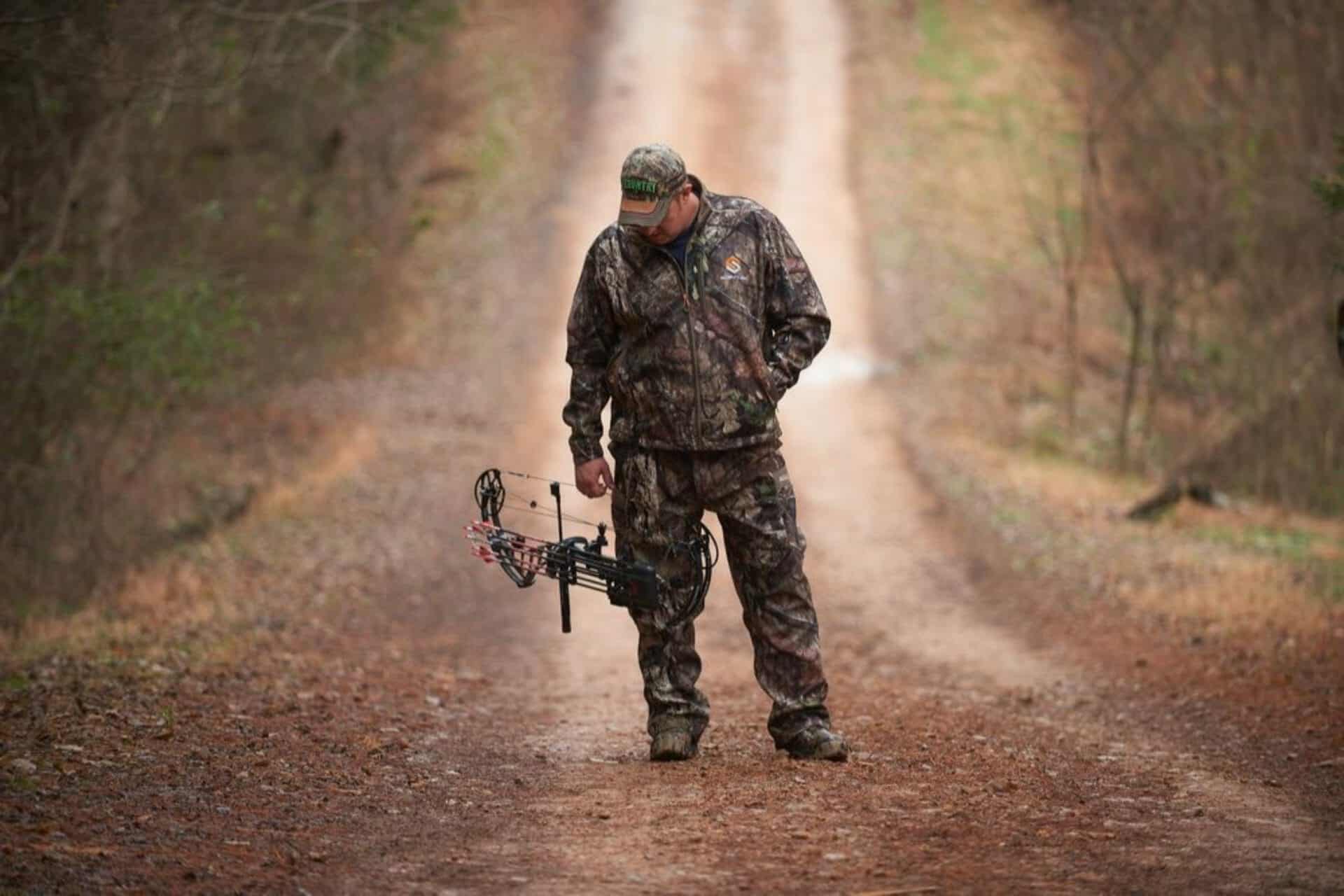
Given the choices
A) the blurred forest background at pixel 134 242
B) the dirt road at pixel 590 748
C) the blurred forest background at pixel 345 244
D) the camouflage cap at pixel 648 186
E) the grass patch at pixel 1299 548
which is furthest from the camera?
the blurred forest background at pixel 345 244

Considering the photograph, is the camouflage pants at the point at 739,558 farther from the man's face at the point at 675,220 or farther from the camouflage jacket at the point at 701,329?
the man's face at the point at 675,220

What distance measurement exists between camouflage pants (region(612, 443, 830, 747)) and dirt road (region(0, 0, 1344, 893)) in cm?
31

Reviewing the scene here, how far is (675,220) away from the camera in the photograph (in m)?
6.16

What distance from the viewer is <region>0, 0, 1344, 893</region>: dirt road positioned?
4922mm

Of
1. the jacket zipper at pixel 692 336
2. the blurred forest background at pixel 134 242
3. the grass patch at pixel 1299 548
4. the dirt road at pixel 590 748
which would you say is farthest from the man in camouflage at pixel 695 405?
the grass patch at pixel 1299 548

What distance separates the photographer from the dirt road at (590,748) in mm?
4922

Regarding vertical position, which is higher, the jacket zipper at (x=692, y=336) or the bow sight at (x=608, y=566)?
the jacket zipper at (x=692, y=336)

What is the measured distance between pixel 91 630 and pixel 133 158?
5849mm

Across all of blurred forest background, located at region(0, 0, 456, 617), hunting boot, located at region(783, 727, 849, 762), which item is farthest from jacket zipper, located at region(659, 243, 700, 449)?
blurred forest background, located at region(0, 0, 456, 617)

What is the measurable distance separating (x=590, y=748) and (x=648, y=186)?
2.59 metres

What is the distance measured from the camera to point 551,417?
2019cm

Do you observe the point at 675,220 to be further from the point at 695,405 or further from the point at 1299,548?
the point at 1299,548

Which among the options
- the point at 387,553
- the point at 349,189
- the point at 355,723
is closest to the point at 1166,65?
the point at 349,189

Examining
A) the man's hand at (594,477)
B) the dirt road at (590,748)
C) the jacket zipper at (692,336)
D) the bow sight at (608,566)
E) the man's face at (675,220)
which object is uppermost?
the man's face at (675,220)
